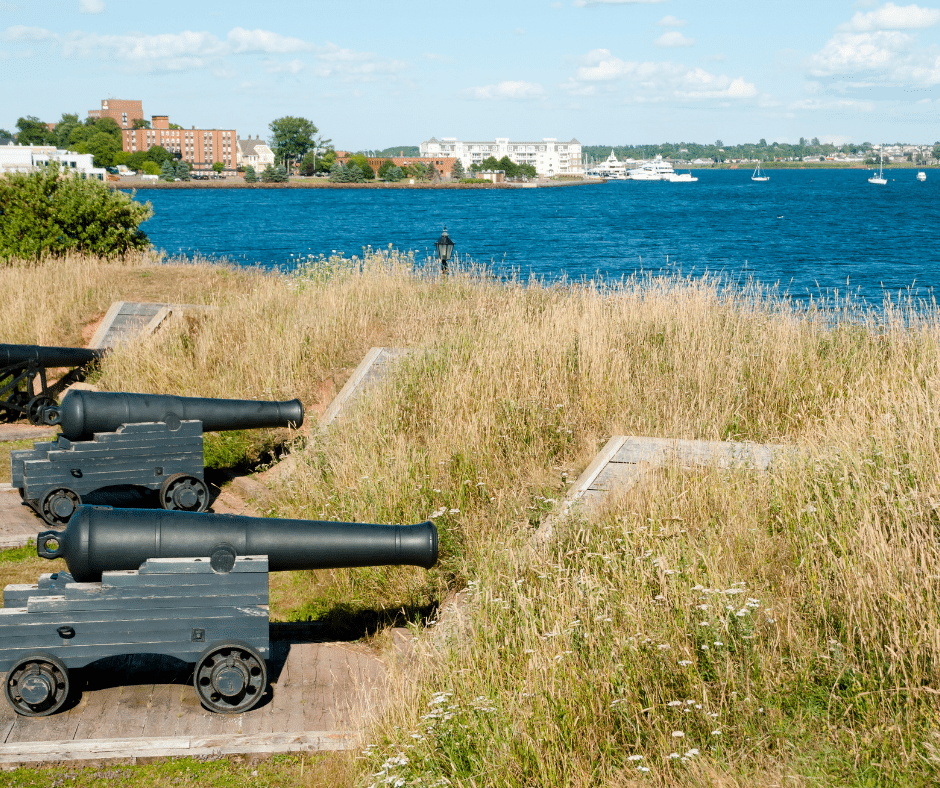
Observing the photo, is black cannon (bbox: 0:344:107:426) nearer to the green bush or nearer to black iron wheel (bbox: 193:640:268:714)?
the green bush

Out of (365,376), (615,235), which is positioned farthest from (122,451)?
(615,235)

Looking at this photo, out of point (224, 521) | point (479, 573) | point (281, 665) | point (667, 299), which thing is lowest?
point (281, 665)

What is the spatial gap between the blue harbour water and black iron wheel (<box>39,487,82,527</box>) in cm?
854

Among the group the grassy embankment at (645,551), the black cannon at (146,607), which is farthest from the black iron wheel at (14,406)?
the black cannon at (146,607)

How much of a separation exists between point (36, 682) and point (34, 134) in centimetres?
20760

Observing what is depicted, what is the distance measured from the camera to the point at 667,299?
9.48 meters

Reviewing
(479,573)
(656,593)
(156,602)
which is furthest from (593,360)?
(156,602)

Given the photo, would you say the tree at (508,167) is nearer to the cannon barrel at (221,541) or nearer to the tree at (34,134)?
the tree at (34,134)

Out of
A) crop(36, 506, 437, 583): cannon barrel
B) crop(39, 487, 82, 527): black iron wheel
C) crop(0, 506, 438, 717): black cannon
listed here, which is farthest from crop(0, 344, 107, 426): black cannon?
crop(0, 506, 438, 717): black cannon

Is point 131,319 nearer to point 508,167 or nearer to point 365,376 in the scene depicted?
point 365,376

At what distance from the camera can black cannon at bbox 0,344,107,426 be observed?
10.4 metres

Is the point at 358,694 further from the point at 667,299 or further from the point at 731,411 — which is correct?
the point at 667,299

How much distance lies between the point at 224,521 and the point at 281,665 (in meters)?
1.09

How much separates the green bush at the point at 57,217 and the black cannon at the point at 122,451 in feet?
34.1
